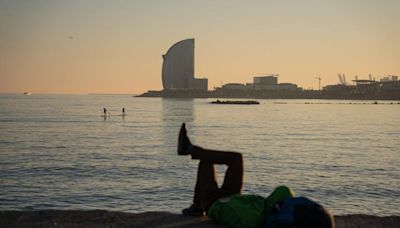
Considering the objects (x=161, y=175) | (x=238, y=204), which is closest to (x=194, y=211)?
(x=238, y=204)

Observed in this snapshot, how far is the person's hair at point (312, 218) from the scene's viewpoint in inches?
146

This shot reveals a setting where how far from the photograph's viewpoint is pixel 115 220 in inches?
172

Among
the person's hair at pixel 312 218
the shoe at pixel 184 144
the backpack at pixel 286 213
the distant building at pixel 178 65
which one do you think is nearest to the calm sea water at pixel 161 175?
the shoe at pixel 184 144

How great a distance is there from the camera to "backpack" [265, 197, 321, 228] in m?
3.79

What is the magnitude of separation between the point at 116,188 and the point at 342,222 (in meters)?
8.17

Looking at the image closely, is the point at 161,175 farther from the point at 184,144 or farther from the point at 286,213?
the point at 286,213

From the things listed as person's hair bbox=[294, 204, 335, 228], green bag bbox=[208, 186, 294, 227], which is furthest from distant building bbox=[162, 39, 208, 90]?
person's hair bbox=[294, 204, 335, 228]

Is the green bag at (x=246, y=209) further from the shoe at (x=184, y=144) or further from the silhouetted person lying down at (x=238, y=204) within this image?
the shoe at (x=184, y=144)

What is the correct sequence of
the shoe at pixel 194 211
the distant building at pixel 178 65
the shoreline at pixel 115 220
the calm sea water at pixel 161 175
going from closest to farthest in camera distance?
the shoreline at pixel 115 220 < the shoe at pixel 194 211 < the calm sea water at pixel 161 175 < the distant building at pixel 178 65

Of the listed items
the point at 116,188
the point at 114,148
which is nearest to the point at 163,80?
the point at 114,148

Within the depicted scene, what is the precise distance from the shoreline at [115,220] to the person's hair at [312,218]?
2.16 ft

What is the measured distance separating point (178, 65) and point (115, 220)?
16626 centimetres

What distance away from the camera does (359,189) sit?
12.3 meters

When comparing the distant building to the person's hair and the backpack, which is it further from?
the person's hair
